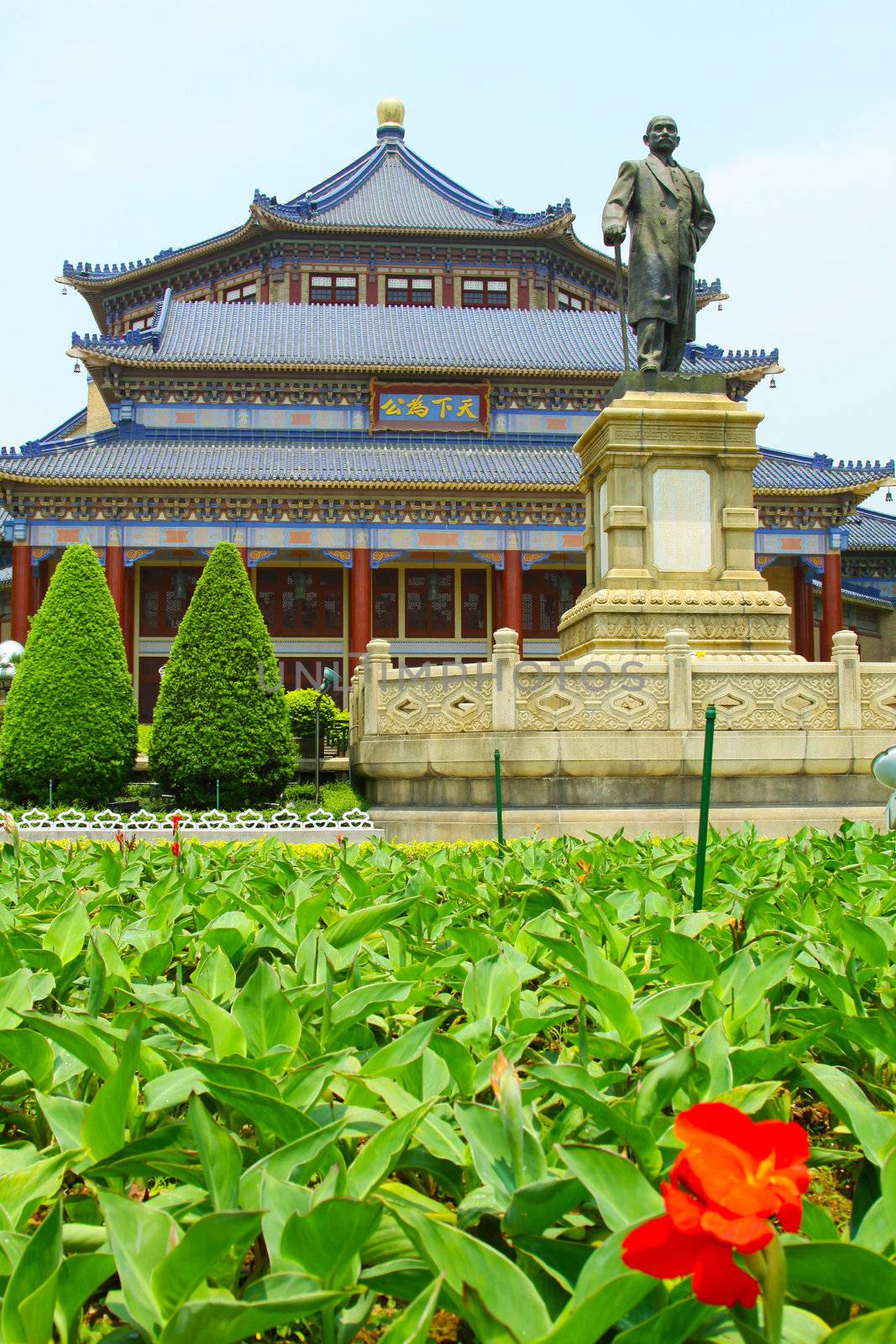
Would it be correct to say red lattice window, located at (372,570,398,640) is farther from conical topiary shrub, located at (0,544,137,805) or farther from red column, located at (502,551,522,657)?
conical topiary shrub, located at (0,544,137,805)

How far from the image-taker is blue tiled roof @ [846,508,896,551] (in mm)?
36406

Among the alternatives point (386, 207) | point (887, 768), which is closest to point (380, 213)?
point (386, 207)

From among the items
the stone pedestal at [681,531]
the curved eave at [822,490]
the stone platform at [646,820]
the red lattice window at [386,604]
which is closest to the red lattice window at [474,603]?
the red lattice window at [386,604]

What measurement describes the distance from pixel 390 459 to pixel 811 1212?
30.7m

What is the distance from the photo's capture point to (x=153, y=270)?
4059cm

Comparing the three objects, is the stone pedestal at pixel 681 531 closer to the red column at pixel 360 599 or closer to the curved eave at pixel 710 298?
the red column at pixel 360 599

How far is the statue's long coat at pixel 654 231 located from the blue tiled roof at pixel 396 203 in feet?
88.4

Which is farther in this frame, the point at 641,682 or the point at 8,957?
the point at 641,682

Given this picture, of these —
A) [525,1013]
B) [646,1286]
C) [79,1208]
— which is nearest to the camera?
[646,1286]

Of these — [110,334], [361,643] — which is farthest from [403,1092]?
[110,334]

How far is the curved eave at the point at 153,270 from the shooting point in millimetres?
39188

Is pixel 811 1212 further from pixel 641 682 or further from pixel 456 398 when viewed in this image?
pixel 456 398

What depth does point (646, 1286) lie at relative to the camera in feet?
3.52

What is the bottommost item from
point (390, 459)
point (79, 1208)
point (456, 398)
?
point (79, 1208)
